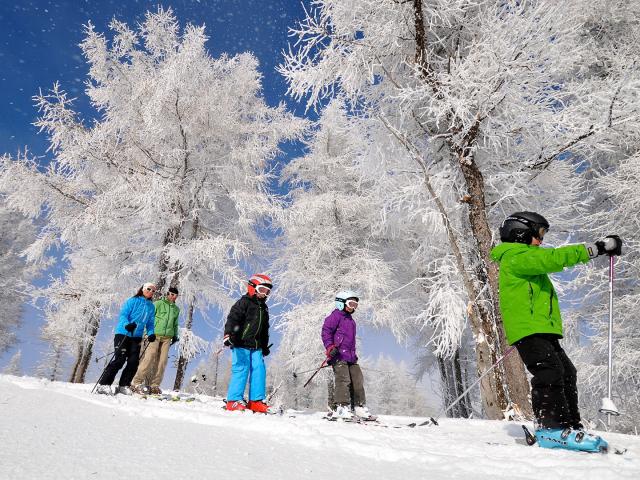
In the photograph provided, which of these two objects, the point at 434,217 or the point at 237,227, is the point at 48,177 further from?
the point at 434,217

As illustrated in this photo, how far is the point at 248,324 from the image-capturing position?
5309 mm

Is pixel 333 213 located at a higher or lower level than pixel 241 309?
higher

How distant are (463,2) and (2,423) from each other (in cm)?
643

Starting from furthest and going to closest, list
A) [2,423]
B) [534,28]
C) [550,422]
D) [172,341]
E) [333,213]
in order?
[333,213]
[172,341]
[534,28]
[550,422]
[2,423]

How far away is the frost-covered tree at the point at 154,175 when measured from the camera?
880cm

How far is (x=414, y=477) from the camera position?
1.66 metres

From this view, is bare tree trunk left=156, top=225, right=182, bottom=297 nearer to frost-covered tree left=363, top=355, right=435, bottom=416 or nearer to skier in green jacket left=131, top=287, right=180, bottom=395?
skier in green jacket left=131, top=287, right=180, bottom=395

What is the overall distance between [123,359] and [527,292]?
5593 millimetres

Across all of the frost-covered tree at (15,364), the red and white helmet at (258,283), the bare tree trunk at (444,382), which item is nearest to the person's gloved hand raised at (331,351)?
the red and white helmet at (258,283)

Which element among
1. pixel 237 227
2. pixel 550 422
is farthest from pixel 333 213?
pixel 550 422

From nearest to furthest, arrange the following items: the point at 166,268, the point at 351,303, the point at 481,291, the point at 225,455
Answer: the point at 225,455 < the point at 481,291 < the point at 351,303 < the point at 166,268

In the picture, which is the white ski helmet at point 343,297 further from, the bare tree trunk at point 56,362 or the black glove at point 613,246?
the bare tree trunk at point 56,362

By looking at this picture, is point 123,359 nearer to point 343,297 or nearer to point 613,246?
point 343,297

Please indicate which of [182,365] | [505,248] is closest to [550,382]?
[505,248]
